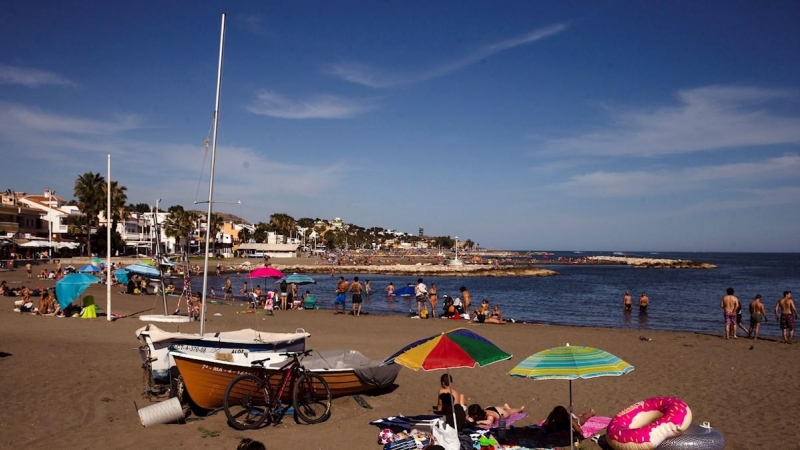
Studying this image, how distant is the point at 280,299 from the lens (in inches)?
1200

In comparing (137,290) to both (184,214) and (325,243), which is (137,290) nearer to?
(184,214)

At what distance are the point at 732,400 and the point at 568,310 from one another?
2349cm

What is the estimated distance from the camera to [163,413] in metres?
9.73

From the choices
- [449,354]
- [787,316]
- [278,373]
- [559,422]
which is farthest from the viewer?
[787,316]

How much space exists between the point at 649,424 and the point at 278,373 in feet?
19.8

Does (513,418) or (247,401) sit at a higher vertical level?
(247,401)

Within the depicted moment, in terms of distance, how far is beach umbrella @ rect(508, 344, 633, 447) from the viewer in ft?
23.6

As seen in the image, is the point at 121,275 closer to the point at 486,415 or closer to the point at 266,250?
the point at 486,415

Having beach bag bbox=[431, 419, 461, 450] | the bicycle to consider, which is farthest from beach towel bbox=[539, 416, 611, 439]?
the bicycle

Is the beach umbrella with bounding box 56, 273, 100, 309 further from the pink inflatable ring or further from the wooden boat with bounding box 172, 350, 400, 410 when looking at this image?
the pink inflatable ring

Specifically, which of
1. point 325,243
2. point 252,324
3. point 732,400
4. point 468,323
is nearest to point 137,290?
point 252,324

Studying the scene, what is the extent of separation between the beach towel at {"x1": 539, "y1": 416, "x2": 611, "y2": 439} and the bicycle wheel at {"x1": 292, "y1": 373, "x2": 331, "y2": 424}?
389cm

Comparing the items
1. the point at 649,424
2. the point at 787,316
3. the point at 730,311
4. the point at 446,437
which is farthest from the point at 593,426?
the point at 787,316

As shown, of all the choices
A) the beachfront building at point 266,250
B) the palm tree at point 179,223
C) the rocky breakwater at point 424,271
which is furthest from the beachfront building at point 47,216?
the beachfront building at point 266,250
